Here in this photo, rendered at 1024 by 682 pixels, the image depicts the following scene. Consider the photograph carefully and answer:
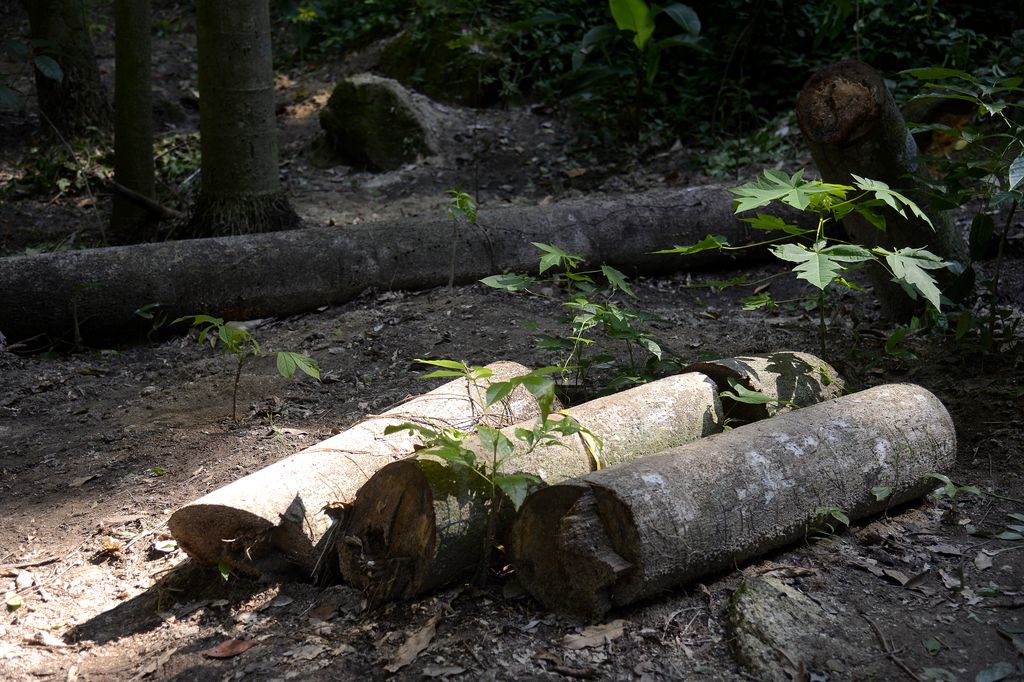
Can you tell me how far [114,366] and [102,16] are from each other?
369 inches

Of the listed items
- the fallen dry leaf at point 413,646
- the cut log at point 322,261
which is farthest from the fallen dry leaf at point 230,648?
the cut log at point 322,261

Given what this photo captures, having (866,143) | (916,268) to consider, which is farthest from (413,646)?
(866,143)

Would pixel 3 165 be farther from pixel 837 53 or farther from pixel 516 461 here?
pixel 837 53

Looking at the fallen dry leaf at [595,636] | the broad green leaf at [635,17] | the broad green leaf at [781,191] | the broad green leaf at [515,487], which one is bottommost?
the fallen dry leaf at [595,636]

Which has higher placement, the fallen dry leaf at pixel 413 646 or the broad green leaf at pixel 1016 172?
the broad green leaf at pixel 1016 172

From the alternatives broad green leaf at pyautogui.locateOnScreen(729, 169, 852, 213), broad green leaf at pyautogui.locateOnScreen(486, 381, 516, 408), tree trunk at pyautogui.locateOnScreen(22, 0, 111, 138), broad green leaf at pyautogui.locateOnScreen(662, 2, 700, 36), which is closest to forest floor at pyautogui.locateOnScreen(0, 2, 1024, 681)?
broad green leaf at pyautogui.locateOnScreen(486, 381, 516, 408)

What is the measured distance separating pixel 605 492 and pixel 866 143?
239 cm

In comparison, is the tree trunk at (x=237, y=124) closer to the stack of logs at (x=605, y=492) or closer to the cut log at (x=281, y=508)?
the stack of logs at (x=605, y=492)

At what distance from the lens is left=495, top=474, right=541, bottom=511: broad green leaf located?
7.70 ft

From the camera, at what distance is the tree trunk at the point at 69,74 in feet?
25.2

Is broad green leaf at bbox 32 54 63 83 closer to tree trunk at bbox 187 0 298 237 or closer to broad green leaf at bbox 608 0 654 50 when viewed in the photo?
tree trunk at bbox 187 0 298 237

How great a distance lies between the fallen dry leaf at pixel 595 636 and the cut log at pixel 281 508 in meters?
0.76

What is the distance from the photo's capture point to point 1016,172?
3.12m

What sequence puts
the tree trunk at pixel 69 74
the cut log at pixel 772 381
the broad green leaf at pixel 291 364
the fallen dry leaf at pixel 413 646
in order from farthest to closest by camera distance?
the tree trunk at pixel 69 74 → the broad green leaf at pixel 291 364 → the cut log at pixel 772 381 → the fallen dry leaf at pixel 413 646
